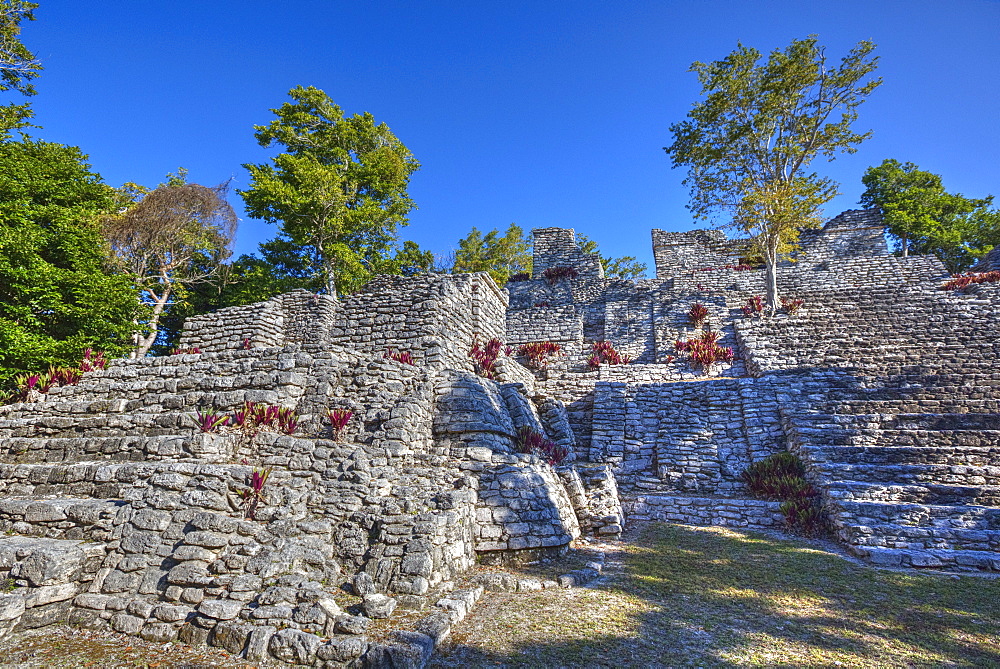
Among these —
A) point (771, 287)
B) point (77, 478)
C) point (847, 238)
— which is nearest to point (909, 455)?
point (771, 287)

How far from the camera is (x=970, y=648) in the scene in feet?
12.7

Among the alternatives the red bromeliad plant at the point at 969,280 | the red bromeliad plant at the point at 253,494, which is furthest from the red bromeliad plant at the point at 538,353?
the red bromeliad plant at the point at 969,280

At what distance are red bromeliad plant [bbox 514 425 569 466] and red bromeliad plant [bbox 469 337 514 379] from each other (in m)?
2.52

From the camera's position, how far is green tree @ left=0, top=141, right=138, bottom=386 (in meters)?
10.4

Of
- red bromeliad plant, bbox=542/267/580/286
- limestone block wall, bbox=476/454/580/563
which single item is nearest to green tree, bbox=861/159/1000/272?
red bromeliad plant, bbox=542/267/580/286

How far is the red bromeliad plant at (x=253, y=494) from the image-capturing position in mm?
5426

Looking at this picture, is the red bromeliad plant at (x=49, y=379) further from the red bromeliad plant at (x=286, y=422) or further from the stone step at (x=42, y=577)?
the red bromeliad plant at (x=286, y=422)

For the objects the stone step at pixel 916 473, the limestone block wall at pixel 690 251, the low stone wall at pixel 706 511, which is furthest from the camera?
the limestone block wall at pixel 690 251

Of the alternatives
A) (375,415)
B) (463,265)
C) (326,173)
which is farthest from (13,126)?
(463,265)

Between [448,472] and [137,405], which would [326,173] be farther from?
[448,472]

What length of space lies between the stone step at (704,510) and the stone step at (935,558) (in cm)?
173

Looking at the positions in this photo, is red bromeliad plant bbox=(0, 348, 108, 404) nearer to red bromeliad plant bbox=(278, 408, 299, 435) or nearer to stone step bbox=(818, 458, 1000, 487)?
red bromeliad plant bbox=(278, 408, 299, 435)

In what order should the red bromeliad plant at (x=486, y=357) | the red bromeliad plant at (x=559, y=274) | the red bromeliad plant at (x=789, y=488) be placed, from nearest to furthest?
→ the red bromeliad plant at (x=789, y=488) → the red bromeliad plant at (x=486, y=357) → the red bromeliad plant at (x=559, y=274)

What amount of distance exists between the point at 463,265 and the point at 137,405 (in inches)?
1011
